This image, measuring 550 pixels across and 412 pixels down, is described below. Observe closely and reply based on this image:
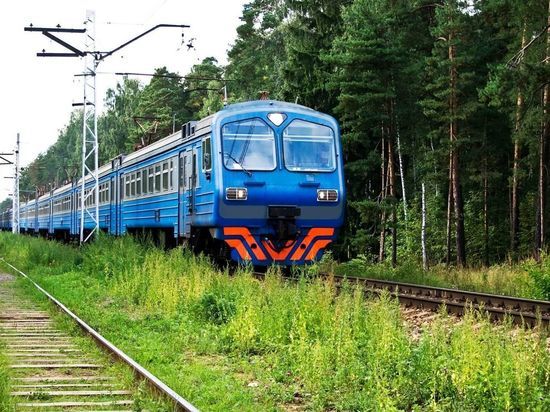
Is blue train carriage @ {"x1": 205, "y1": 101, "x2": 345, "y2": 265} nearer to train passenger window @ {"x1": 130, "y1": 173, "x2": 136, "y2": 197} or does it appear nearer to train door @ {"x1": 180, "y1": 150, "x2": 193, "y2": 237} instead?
train door @ {"x1": 180, "y1": 150, "x2": 193, "y2": 237}

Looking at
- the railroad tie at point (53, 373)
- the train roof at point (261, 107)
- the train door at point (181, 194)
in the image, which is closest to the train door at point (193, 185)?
the train door at point (181, 194)

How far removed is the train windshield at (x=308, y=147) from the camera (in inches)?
651

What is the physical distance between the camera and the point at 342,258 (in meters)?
36.8

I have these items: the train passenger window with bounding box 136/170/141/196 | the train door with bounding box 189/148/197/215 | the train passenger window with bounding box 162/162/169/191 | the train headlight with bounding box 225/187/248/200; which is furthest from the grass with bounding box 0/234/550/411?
the train passenger window with bounding box 136/170/141/196

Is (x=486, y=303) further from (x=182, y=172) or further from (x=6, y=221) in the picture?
(x=6, y=221)

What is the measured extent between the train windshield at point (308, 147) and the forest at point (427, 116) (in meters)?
6.93

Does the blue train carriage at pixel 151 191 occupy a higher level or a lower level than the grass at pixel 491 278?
higher

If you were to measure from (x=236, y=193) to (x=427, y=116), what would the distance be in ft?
58.8

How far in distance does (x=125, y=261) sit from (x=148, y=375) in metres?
11.0

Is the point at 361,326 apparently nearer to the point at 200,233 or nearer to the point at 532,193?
the point at 200,233

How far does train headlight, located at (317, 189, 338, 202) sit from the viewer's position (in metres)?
16.6

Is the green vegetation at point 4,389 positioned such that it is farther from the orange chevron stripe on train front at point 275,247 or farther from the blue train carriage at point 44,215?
the blue train carriage at point 44,215

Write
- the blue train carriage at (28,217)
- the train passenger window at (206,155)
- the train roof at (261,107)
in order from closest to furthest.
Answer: the train passenger window at (206,155) → the train roof at (261,107) → the blue train carriage at (28,217)

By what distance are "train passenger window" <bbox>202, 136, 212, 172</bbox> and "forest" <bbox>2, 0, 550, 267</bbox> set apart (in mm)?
8886
